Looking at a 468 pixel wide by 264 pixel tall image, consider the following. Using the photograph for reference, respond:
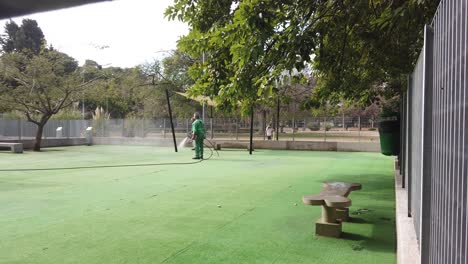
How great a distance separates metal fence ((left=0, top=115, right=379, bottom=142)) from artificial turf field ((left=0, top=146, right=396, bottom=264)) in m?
11.8

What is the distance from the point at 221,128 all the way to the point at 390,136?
56.2 feet

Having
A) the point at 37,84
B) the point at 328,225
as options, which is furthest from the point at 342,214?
the point at 37,84

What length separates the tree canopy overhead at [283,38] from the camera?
523 cm

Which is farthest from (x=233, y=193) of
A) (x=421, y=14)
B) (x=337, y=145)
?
(x=337, y=145)

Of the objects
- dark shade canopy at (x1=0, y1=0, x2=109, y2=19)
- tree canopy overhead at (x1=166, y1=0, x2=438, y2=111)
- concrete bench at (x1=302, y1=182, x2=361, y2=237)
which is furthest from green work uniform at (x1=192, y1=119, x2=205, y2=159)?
dark shade canopy at (x1=0, y1=0, x2=109, y2=19)

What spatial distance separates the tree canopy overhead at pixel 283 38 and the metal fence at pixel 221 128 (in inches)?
543

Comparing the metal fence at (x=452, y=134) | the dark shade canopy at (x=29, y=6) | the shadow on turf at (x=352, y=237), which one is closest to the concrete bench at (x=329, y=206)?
the shadow on turf at (x=352, y=237)

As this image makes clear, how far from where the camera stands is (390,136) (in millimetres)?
9492

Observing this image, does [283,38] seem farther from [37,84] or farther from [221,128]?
[221,128]

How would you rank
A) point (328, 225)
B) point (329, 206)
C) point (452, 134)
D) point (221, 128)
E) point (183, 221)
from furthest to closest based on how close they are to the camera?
1. point (221, 128)
2. point (183, 221)
3. point (328, 225)
4. point (329, 206)
5. point (452, 134)

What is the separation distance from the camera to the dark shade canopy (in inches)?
52.7

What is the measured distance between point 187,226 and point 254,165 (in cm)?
845

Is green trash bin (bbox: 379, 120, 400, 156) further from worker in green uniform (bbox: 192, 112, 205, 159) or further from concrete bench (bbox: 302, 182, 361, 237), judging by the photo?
worker in green uniform (bbox: 192, 112, 205, 159)

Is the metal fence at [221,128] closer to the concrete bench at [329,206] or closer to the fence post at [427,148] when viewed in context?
the concrete bench at [329,206]
